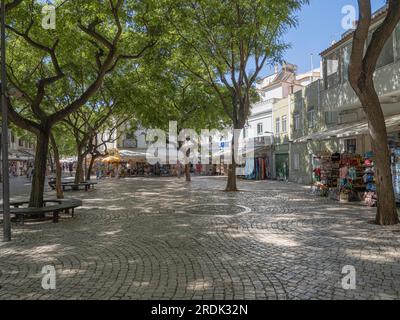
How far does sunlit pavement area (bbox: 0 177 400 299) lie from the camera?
15.8 feet

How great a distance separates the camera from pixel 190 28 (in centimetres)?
1600

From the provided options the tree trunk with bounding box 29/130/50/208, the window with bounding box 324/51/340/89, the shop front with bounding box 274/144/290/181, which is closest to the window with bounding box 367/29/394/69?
the window with bounding box 324/51/340/89

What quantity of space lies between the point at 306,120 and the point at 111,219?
1866 cm

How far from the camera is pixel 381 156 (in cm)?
891

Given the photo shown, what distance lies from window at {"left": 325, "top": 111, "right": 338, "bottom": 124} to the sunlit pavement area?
1113 cm

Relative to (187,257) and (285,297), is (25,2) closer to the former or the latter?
(187,257)

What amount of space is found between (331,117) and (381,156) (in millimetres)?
13636

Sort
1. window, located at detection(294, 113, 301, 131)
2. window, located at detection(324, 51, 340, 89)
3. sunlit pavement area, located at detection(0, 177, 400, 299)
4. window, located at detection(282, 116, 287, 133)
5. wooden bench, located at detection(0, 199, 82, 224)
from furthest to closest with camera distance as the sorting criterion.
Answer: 1. window, located at detection(282, 116, 287, 133)
2. window, located at detection(294, 113, 301, 131)
3. window, located at detection(324, 51, 340, 89)
4. wooden bench, located at detection(0, 199, 82, 224)
5. sunlit pavement area, located at detection(0, 177, 400, 299)

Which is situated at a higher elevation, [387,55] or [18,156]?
[387,55]

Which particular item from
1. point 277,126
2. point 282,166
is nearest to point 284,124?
point 277,126

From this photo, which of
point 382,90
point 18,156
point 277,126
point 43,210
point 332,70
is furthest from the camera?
point 18,156

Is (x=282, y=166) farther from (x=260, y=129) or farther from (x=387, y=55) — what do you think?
(x=387, y=55)

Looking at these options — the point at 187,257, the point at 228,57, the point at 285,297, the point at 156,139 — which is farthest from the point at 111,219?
the point at 156,139

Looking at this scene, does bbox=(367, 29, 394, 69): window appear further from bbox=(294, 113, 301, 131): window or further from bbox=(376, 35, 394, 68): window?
bbox=(294, 113, 301, 131): window
